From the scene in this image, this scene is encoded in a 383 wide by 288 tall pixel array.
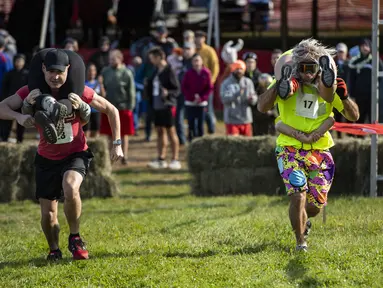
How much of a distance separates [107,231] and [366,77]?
296 inches

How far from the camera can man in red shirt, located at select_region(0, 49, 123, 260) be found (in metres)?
7.92

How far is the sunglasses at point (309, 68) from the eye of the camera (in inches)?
313

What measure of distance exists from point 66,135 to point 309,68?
229cm

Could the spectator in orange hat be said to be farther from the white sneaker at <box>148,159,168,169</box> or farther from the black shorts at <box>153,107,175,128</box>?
the white sneaker at <box>148,159,168,169</box>

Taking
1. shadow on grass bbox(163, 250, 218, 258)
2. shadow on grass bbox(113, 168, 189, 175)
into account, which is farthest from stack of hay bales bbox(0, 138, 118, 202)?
shadow on grass bbox(163, 250, 218, 258)

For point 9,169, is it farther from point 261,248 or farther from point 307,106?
point 307,106

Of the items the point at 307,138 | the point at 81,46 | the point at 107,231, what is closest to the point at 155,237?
the point at 107,231

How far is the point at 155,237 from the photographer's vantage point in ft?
30.4

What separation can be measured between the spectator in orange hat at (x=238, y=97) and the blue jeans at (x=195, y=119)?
136 centimetres

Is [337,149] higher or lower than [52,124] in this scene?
lower

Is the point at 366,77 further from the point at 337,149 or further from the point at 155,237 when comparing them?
the point at 155,237

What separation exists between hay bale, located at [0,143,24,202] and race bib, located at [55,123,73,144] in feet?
15.4

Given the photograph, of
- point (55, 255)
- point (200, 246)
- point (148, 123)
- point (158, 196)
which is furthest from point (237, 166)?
point (148, 123)

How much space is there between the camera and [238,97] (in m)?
14.3
